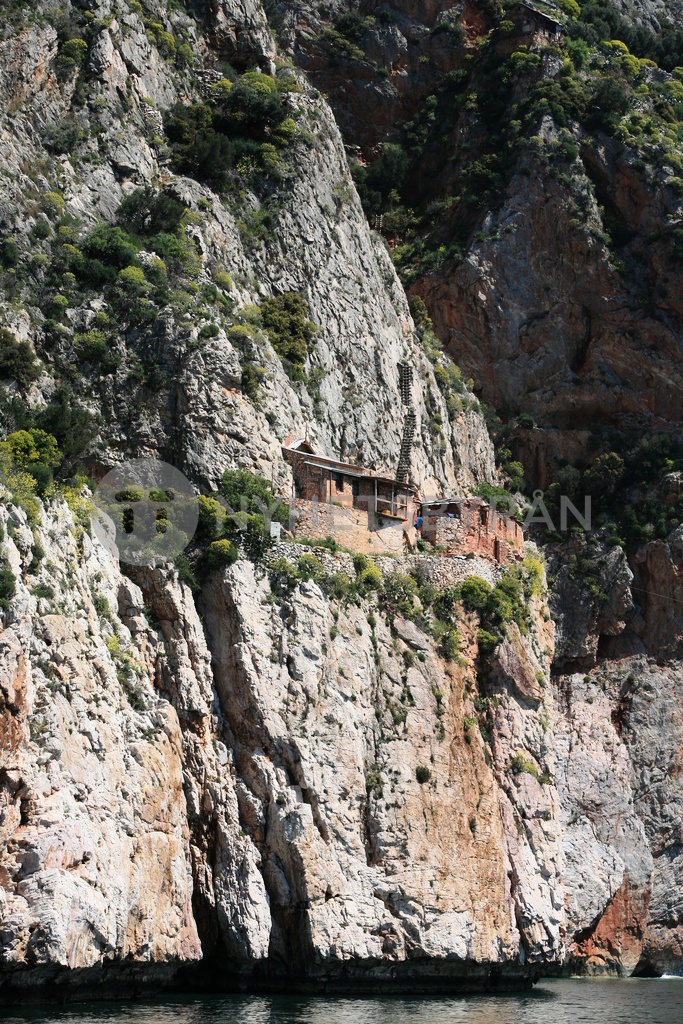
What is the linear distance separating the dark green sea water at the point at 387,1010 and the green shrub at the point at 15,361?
24753mm

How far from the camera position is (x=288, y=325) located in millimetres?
72812

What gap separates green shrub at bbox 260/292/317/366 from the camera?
72.2 m

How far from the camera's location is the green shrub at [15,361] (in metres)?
59.4

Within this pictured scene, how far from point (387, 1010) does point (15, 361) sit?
28.7 meters

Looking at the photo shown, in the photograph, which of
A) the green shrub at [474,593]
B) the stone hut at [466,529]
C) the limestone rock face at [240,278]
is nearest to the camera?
the limestone rock face at [240,278]

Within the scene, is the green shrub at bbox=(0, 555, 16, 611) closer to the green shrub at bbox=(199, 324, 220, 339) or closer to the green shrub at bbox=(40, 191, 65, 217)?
the green shrub at bbox=(199, 324, 220, 339)

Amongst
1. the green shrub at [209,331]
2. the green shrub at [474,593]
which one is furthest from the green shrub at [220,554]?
the green shrub at [474,593]

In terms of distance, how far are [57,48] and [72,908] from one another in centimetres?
4317

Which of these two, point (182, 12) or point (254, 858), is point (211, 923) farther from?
point (182, 12)

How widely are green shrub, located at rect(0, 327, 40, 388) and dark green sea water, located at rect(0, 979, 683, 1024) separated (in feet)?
81.2

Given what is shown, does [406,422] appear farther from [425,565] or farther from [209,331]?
[209,331]

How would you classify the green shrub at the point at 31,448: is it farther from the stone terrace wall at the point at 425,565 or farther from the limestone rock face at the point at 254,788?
the stone terrace wall at the point at 425,565

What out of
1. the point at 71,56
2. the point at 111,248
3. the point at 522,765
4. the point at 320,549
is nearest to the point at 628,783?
the point at 522,765

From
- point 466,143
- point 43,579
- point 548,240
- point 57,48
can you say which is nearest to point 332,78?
point 466,143
